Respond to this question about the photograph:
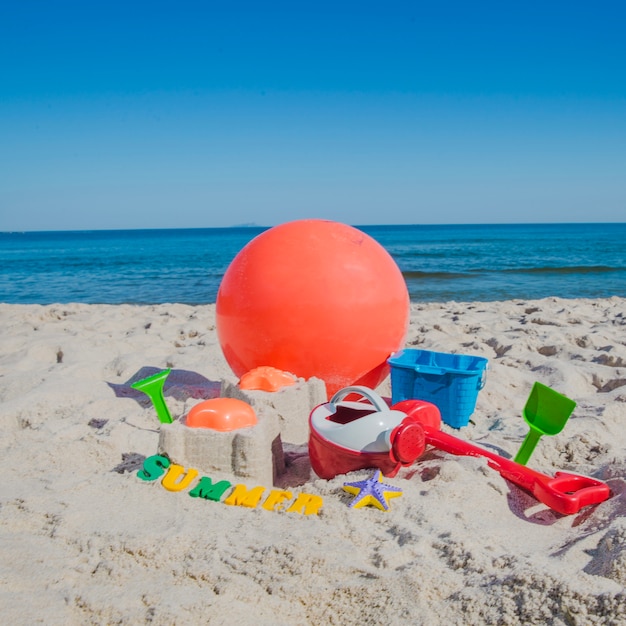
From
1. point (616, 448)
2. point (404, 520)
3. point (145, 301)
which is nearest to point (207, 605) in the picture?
point (404, 520)

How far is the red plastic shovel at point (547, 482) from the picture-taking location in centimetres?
241

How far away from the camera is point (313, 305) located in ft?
11.6

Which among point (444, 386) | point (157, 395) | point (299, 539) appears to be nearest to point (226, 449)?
point (299, 539)

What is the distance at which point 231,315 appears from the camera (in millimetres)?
3750

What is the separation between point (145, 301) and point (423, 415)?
9.66 metres

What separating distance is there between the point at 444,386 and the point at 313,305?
38.0 inches

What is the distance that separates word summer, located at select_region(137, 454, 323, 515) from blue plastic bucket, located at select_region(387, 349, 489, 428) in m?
1.31

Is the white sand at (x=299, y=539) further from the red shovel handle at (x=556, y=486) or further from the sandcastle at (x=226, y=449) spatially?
the sandcastle at (x=226, y=449)

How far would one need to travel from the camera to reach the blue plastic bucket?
354 centimetres

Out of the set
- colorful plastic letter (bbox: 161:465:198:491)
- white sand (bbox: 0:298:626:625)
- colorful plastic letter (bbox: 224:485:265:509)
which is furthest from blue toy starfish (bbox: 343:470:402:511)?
colorful plastic letter (bbox: 161:465:198:491)

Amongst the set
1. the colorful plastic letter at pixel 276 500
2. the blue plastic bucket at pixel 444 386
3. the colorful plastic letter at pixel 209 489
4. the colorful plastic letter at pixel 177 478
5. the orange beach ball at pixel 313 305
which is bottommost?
the colorful plastic letter at pixel 276 500

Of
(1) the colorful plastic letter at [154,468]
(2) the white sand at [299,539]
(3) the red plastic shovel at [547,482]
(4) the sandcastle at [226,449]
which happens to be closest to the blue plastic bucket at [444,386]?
(2) the white sand at [299,539]

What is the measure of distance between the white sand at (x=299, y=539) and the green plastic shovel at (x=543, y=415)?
0.17 m

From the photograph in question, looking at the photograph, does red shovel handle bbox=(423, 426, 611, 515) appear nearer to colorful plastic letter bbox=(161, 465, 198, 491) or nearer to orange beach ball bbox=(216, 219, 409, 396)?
orange beach ball bbox=(216, 219, 409, 396)
